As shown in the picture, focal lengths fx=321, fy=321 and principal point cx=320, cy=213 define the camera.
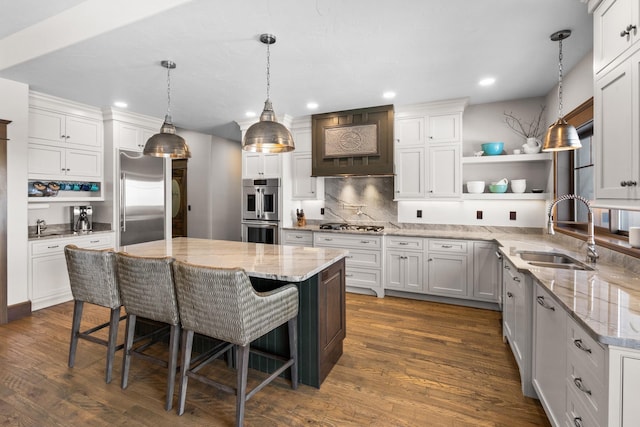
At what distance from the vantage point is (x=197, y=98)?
12.9ft

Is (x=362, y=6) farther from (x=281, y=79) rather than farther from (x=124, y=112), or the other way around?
(x=124, y=112)

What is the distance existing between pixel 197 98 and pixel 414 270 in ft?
11.3

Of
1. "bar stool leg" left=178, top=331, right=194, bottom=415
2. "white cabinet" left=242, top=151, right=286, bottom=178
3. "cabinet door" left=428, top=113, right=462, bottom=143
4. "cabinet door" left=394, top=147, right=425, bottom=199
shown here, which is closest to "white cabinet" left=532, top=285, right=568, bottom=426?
"bar stool leg" left=178, top=331, right=194, bottom=415

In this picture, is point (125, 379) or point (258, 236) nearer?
point (125, 379)

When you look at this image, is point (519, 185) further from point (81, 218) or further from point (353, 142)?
point (81, 218)

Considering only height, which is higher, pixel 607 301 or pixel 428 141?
pixel 428 141

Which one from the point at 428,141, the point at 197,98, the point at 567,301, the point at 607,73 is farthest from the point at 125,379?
the point at 428,141

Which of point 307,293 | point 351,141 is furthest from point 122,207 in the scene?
point 307,293

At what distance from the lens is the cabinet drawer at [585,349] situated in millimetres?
1162

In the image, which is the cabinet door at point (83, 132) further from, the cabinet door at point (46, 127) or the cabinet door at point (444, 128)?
the cabinet door at point (444, 128)

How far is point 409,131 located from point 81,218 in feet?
15.0

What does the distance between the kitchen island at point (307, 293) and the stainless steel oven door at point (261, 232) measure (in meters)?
2.16

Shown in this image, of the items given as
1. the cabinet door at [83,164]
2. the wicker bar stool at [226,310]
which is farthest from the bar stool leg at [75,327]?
the cabinet door at [83,164]

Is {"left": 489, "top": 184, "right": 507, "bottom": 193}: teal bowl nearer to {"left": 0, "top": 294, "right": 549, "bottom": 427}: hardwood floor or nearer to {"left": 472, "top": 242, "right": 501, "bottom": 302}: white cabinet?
{"left": 472, "top": 242, "right": 501, "bottom": 302}: white cabinet
